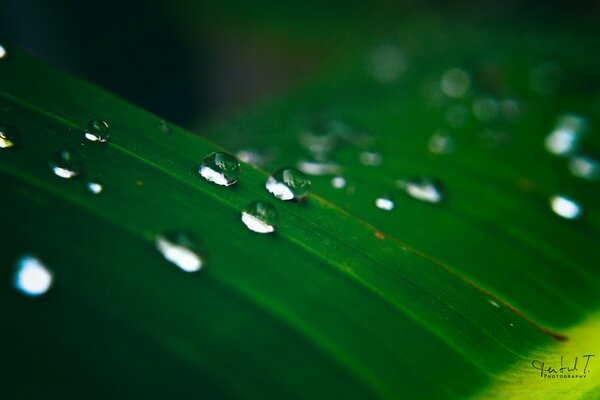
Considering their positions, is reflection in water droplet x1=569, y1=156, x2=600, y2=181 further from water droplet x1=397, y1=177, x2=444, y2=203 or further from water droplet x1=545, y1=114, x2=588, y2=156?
water droplet x1=397, y1=177, x2=444, y2=203

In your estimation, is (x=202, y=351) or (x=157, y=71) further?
(x=157, y=71)

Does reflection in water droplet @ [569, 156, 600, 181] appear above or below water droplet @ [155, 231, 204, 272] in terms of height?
above

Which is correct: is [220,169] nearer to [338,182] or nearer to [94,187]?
[94,187]

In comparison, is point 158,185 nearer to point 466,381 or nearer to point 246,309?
point 246,309

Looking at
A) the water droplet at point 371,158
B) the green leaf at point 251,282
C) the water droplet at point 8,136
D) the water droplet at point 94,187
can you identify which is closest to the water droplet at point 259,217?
the green leaf at point 251,282

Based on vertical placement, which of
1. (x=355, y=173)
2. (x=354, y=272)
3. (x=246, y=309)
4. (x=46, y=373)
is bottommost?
(x=46, y=373)

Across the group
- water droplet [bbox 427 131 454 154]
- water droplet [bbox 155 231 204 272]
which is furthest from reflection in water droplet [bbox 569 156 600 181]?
water droplet [bbox 155 231 204 272]

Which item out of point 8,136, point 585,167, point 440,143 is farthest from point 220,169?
point 585,167

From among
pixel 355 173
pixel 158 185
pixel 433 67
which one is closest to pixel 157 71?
pixel 433 67
